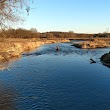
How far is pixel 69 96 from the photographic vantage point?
677 inches

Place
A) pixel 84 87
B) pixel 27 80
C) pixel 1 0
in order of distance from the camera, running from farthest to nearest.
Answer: pixel 27 80 → pixel 84 87 → pixel 1 0

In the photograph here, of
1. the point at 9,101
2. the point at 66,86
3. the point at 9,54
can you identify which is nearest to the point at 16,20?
the point at 9,101

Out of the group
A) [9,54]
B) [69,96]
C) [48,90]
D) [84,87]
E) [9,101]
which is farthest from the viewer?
[9,54]

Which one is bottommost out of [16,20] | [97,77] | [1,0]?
[97,77]

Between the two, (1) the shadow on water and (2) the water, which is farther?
(2) the water

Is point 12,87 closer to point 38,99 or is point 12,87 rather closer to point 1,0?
point 38,99

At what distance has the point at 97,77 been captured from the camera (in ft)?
80.3

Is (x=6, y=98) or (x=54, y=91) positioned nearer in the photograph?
(x=6, y=98)

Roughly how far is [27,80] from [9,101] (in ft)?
20.8

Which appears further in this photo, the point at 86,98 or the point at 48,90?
the point at 48,90

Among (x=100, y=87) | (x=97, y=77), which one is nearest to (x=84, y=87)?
(x=100, y=87)

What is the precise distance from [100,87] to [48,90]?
179 inches

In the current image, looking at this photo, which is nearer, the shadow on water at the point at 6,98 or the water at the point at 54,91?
the shadow on water at the point at 6,98

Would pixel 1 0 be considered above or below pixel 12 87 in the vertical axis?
above
